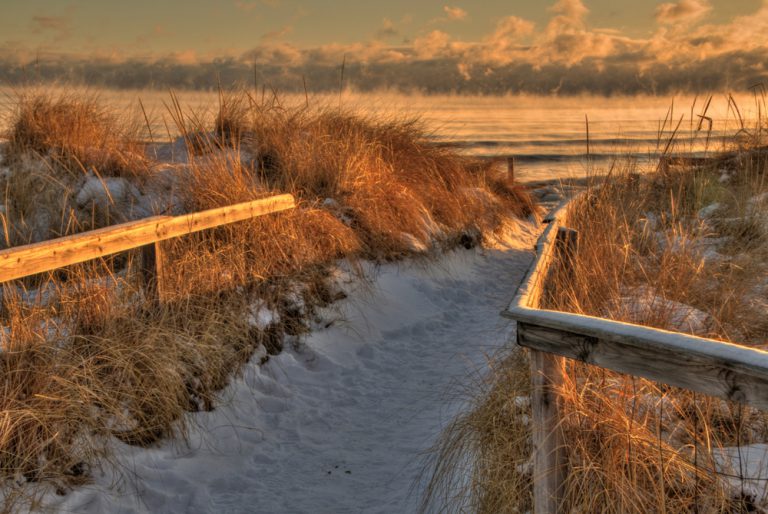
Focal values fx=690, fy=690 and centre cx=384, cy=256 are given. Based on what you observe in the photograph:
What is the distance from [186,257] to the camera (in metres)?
6.69

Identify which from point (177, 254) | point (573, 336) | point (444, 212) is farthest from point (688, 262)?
point (444, 212)

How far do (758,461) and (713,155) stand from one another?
11.6 meters

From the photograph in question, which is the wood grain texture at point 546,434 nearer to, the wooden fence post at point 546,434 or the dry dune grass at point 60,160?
→ the wooden fence post at point 546,434

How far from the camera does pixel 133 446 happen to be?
475 cm

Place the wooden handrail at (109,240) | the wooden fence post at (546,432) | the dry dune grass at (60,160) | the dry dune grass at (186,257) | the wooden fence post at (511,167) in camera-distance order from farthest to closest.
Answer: the wooden fence post at (511,167) < the dry dune grass at (60,160) < the wooden handrail at (109,240) < the dry dune grass at (186,257) < the wooden fence post at (546,432)

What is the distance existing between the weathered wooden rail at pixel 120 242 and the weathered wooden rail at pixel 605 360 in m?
3.44

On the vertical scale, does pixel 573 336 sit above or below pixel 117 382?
above

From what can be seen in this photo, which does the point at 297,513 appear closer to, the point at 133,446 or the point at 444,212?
the point at 133,446

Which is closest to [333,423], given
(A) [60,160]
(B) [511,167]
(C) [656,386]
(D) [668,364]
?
(C) [656,386]

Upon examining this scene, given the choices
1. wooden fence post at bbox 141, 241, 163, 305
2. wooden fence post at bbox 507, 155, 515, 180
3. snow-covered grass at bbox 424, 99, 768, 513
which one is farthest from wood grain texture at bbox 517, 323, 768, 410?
wooden fence post at bbox 507, 155, 515, 180

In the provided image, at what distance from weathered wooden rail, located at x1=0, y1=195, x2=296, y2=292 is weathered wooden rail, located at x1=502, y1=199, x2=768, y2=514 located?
135 inches

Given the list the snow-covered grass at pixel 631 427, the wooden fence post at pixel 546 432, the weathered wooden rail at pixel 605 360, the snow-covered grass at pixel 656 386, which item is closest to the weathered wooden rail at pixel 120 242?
the snow-covered grass at pixel 631 427

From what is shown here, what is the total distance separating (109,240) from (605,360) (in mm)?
4275

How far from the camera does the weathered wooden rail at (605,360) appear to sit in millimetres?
2268
